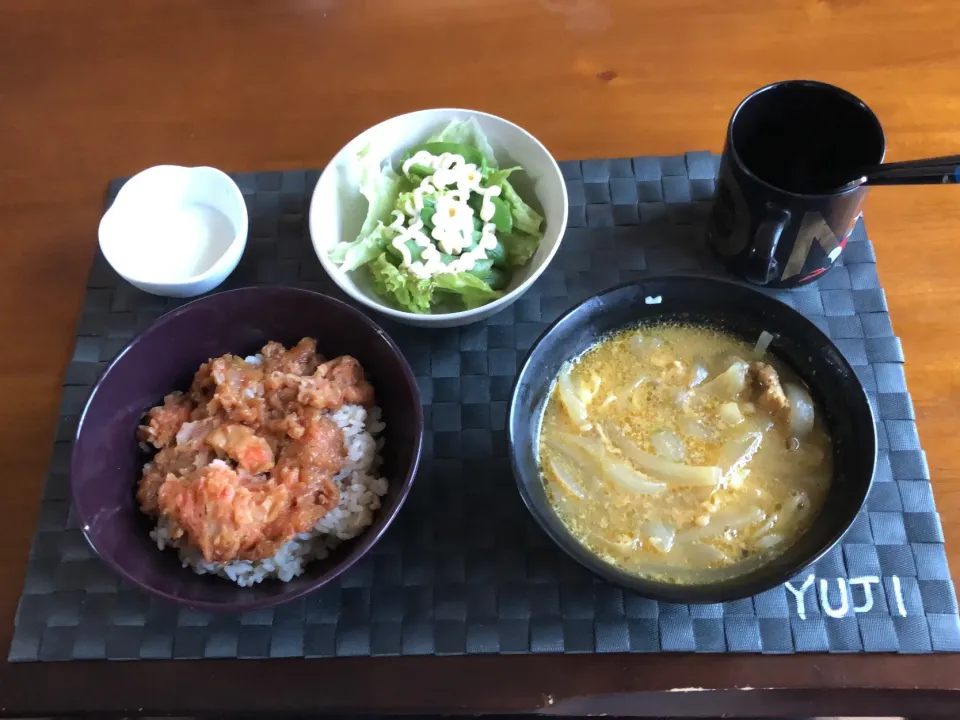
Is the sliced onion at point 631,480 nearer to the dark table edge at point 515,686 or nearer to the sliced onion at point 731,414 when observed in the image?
the sliced onion at point 731,414

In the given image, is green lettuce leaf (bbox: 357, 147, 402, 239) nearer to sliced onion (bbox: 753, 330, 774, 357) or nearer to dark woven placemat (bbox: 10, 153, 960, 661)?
dark woven placemat (bbox: 10, 153, 960, 661)

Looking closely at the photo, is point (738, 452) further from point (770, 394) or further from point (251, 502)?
point (251, 502)

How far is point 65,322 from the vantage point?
5.49ft

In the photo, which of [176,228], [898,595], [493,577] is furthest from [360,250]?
[898,595]

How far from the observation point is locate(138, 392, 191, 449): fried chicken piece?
137 centimetres

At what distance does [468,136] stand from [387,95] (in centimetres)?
38

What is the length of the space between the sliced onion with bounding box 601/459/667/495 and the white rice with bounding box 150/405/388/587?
413 mm

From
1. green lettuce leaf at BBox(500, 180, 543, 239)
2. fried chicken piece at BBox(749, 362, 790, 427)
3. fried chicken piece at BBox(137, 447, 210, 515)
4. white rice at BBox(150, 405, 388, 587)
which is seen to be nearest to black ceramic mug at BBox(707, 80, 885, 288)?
fried chicken piece at BBox(749, 362, 790, 427)

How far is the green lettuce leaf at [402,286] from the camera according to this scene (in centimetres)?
151

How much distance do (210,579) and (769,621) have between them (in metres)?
0.98

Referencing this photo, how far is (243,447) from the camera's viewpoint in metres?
1.28

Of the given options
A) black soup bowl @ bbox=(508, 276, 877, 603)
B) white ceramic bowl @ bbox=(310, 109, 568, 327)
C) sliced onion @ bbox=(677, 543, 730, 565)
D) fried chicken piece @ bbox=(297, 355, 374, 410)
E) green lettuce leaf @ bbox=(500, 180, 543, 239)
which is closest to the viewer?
black soup bowl @ bbox=(508, 276, 877, 603)

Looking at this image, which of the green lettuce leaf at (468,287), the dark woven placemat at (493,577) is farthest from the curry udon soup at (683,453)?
the green lettuce leaf at (468,287)

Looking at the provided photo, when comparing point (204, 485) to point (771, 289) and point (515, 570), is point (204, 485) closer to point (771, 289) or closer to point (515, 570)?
point (515, 570)
